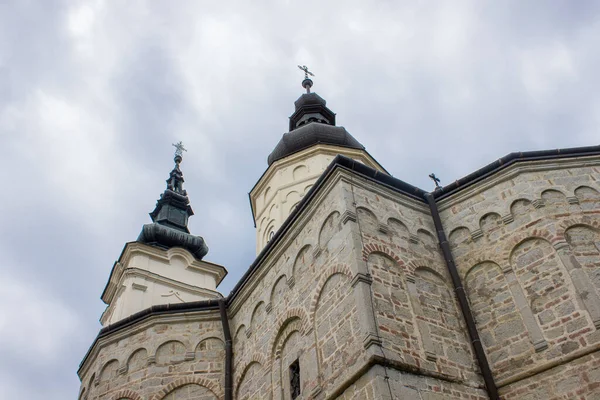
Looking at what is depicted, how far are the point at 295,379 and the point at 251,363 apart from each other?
2.00 m

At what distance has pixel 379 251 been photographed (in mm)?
9586

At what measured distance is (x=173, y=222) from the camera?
26.6m

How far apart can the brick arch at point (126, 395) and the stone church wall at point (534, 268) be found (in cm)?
745

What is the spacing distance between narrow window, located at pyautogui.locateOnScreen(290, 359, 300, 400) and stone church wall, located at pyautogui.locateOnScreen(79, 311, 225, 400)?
2.90 meters

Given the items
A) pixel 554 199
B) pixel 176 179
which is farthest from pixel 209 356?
pixel 176 179

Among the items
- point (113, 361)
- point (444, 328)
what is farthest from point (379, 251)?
point (113, 361)

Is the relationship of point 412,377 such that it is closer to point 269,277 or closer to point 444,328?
point 444,328

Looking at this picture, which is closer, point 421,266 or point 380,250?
point 380,250

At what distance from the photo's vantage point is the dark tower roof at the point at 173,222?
23.8 m

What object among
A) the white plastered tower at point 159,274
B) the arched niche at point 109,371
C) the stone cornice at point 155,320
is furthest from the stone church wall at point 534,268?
the white plastered tower at point 159,274

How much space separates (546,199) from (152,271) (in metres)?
15.5

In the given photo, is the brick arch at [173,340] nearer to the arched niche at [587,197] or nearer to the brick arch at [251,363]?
the brick arch at [251,363]

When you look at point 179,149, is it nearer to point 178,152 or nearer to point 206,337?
point 178,152

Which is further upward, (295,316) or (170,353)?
(170,353)
